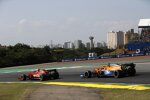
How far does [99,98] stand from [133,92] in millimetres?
1599

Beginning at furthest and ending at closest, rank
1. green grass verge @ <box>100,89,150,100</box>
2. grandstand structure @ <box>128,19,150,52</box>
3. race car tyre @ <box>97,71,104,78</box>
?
grandstand structure @ <box>128,19,150,52</box> → race car tyre @ <box>97,71,104,78</box> → green grass verge @ <box>100,89,150,100</box>

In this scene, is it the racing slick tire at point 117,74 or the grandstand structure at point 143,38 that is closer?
the racing slick tire at point 117,74

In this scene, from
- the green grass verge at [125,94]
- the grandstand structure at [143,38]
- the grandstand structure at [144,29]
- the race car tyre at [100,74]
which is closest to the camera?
the green grass verge at [125,94]

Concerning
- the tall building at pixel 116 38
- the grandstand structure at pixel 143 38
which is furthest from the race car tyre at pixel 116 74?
the tall building at pixel 116 38

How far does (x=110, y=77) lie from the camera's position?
24.8 meters

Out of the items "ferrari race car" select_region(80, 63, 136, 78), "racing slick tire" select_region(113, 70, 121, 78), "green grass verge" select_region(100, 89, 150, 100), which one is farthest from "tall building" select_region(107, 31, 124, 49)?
"green grass verge" select_region(100, 89, 150, 100)

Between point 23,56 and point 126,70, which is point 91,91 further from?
point 23,56

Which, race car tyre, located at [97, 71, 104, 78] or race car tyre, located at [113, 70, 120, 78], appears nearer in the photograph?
race car tyre, located at [113, 70, 120, 78]

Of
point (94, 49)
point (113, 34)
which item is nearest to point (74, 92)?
point (94, 49)

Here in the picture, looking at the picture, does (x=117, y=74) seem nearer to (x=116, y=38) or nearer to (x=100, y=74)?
(x=100, y=74)

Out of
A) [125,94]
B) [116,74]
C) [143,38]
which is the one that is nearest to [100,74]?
[116,74]

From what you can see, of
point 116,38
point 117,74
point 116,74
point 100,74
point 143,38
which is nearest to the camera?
point 117,74

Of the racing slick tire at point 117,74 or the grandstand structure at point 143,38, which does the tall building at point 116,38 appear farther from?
the racing slick tire at point 117,74

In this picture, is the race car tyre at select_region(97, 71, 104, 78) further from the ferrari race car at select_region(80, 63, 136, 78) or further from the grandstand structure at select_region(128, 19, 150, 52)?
the grandstand structure at select_region(128, 19, 150, 52)
